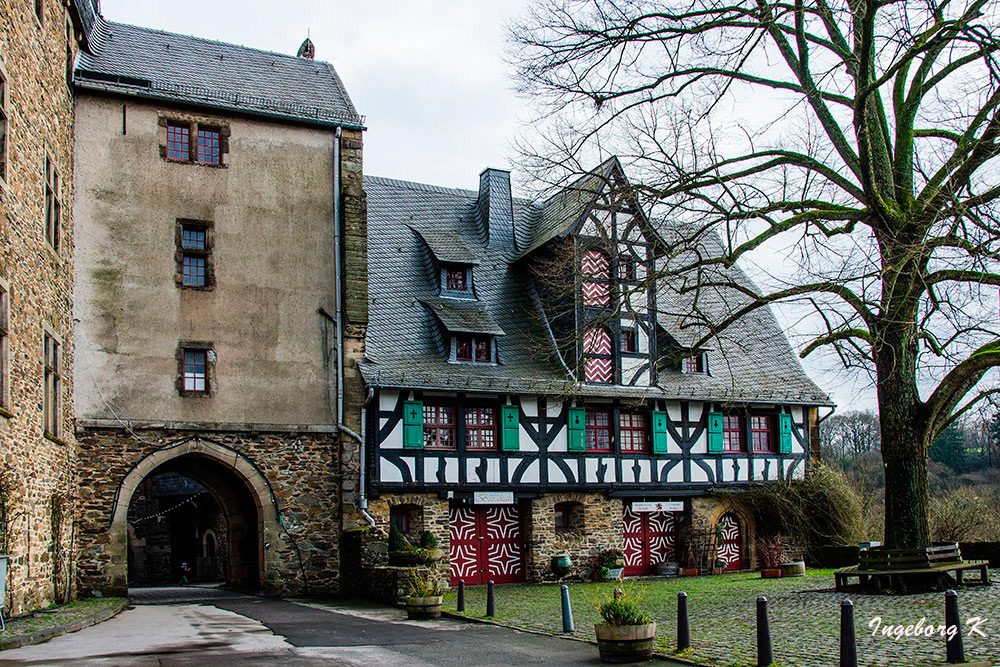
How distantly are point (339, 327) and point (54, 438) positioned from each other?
6055mm

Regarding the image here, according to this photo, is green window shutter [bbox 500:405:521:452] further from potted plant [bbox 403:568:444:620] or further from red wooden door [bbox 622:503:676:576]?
potted plant [bbox 403:568:444:620]

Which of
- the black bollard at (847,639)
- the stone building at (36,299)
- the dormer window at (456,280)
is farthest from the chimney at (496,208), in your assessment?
the black bollard at (847,639)

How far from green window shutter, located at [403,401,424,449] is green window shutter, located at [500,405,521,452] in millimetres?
1945

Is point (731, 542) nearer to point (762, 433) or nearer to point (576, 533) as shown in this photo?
point (762, 433)

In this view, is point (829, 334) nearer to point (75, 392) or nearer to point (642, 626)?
point (642, 626)

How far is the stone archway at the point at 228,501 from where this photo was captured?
17953 mm

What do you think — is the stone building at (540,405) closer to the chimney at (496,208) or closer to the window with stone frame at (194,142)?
the chimney at (496,208)

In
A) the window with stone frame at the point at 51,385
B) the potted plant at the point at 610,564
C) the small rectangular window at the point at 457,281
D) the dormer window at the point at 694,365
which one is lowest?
the potted plant at the point at 610,564

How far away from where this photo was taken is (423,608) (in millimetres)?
13883

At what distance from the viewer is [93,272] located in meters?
18.5

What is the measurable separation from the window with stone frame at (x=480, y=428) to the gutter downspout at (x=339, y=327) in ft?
8.24

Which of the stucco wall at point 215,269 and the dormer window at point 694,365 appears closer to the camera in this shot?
the stucco wall at point 215,269

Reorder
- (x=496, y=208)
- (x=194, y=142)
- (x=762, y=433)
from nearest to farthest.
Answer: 1. (x=194, y=142)
2. (x=762, y=433)
3. (x=496, y=208)

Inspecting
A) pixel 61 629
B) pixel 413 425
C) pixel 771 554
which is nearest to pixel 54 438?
pixel 61 629
